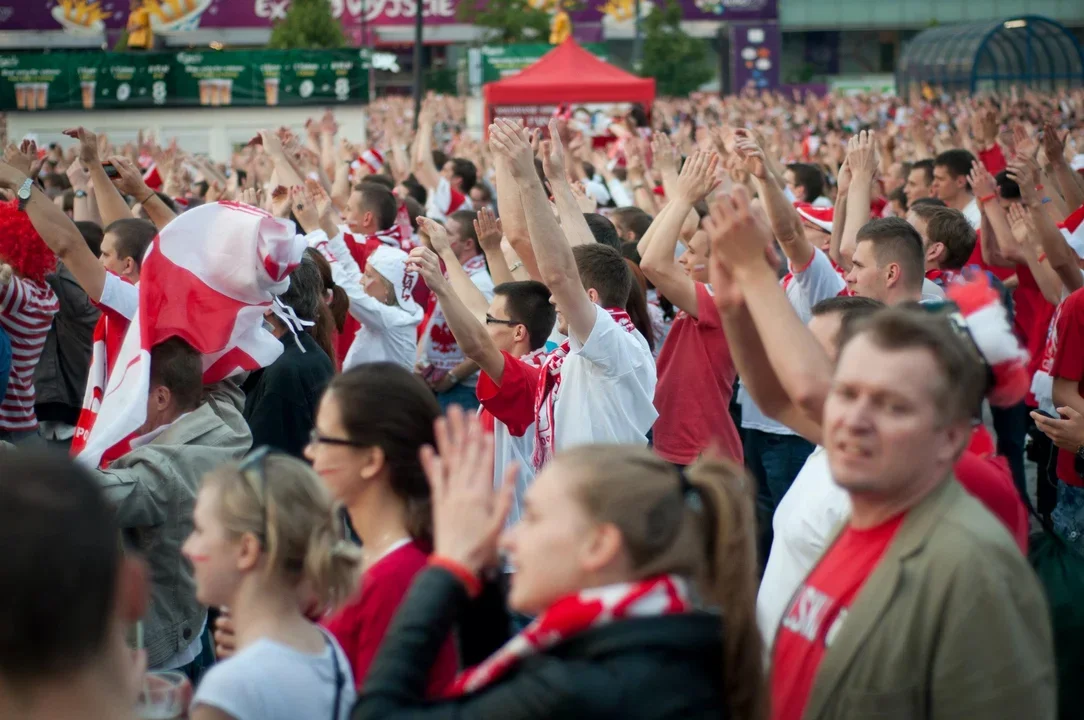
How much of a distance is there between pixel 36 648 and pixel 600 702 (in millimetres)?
823

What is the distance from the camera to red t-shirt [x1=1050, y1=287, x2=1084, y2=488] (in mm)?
4777

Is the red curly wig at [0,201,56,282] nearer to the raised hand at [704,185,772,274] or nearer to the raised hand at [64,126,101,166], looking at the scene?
the raised hand at [64,126,101,166]

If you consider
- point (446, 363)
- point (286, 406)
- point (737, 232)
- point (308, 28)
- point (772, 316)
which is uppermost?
point (308, 28)

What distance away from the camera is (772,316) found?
2.63 m

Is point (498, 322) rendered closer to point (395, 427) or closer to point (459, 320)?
point (459, 320)

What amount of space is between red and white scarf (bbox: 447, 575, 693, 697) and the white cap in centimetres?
501

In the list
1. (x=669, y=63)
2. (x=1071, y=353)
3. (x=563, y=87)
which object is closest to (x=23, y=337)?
(x=1071, y=353)

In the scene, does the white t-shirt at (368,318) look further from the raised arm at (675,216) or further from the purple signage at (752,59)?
the purple signage at (752,59)

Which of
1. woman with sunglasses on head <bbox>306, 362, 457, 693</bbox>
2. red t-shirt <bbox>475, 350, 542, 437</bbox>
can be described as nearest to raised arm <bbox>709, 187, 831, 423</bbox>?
woman with sunglasses on head <bbox>306, 362, 457, 693</bbox>

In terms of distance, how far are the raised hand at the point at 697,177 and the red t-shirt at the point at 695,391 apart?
0.72 metres

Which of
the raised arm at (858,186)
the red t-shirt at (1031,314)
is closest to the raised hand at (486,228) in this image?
the raised arm at (858,186)

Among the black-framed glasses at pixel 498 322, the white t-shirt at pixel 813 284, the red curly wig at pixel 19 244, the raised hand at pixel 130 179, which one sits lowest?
the black-framed glasses at pixel 498 322

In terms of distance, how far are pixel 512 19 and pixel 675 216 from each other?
37.8 m

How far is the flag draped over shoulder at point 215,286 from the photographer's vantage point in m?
4.03
